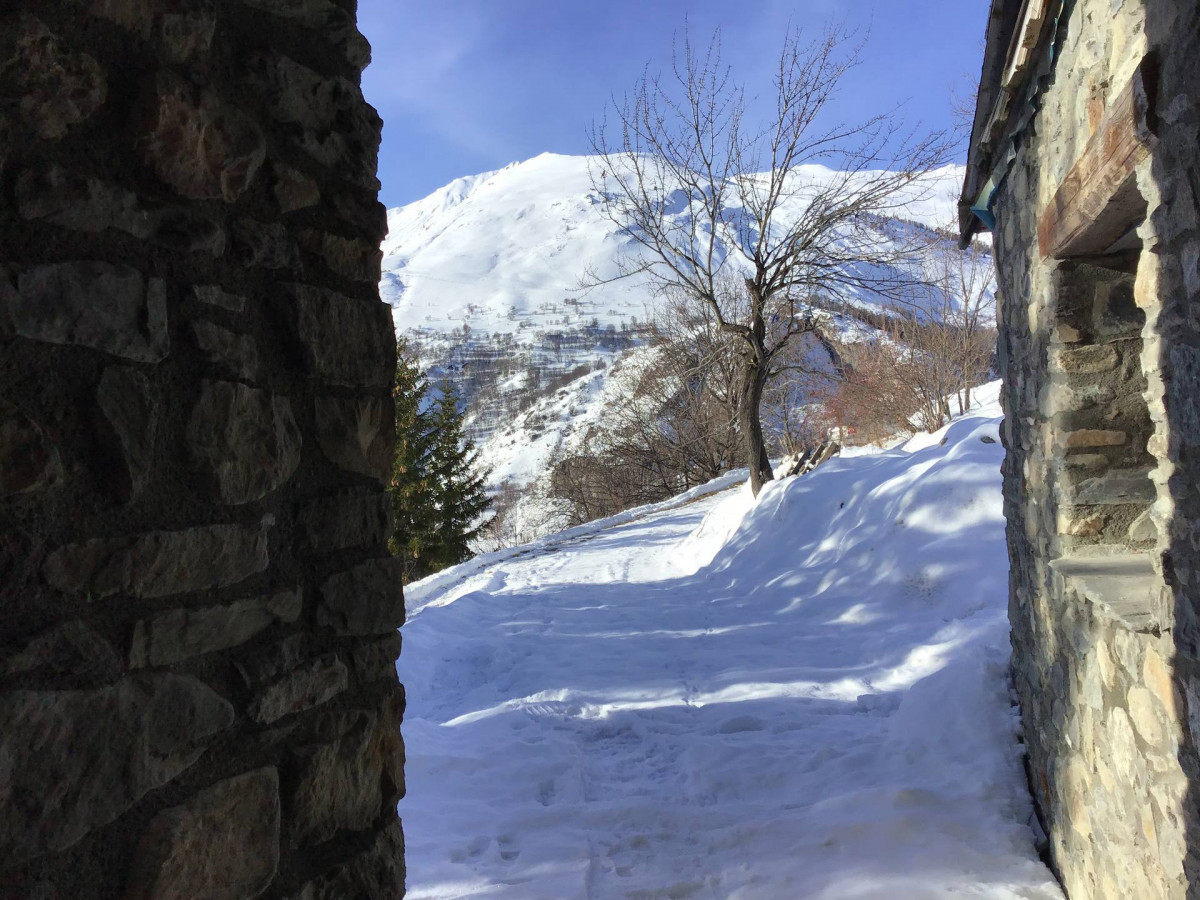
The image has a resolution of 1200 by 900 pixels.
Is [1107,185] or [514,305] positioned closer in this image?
[1107,185]

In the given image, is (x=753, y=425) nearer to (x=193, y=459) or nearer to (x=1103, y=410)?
(x=1103, y=410)

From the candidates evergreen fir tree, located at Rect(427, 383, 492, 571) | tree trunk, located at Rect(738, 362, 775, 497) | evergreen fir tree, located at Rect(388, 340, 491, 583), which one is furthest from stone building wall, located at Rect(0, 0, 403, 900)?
evergreen fir tree, located at Rect(427, 383, 492, 571)

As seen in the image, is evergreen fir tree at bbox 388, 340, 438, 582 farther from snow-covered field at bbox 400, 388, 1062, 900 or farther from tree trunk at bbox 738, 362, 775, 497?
snow-covered field at bbox 400, 388, 1062, 900

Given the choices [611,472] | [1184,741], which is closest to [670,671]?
[1184,741]

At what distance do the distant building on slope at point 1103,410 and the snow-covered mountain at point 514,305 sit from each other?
19.3m

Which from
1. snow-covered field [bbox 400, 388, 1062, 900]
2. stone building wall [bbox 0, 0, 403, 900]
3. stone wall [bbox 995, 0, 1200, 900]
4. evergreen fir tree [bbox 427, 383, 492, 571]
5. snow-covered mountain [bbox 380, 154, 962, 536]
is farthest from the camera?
snow-covered mountain [bbox 380, 154, 962, 536]

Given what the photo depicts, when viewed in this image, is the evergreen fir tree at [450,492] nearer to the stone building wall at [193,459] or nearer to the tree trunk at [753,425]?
the tree trunk at [753,425]

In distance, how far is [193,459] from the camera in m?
1.39

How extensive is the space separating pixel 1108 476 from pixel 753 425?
30.7ft

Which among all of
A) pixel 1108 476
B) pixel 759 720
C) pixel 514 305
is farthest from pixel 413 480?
pixel 514 305

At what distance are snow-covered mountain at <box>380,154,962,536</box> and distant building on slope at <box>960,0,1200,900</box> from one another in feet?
63.3

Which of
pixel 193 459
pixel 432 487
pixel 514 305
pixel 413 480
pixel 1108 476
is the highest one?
pixel 514 305

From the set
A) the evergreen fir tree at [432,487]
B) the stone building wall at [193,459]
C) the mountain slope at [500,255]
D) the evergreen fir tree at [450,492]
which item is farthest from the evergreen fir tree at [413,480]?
the mountain slope at [500,255]

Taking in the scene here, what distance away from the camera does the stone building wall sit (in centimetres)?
112
